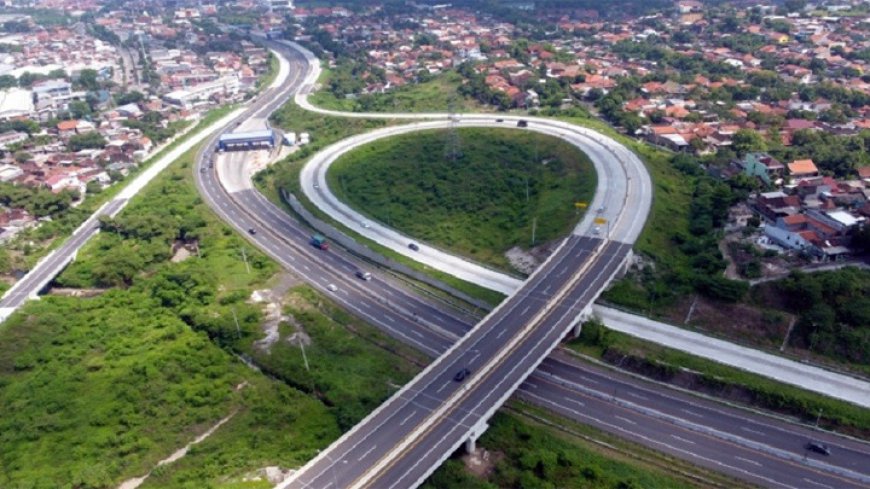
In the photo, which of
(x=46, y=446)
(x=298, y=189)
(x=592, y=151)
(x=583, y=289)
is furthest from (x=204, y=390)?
(x=592, y=151)

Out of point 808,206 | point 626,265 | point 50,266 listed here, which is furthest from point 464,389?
point 50,266

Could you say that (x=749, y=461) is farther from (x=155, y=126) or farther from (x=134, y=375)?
(x=155, y=126)

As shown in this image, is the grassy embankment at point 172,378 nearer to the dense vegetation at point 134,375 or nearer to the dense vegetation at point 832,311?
the dense vegetation at point 134,375

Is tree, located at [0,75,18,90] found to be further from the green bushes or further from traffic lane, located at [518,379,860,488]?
the green bushes

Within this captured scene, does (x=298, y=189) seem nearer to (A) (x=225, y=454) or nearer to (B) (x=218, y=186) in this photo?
(B) (x=218, y=186)

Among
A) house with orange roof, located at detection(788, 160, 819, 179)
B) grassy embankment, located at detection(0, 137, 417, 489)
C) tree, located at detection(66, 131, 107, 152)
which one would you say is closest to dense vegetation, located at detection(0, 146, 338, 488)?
grassy embankment, located at detection(0, 137, 417, 489)

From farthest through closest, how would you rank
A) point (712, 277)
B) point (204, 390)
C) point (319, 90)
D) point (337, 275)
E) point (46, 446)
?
point (319, 90) → point (337, 275) → point (712, 277) → point (204, 390) → point (46, 446)
